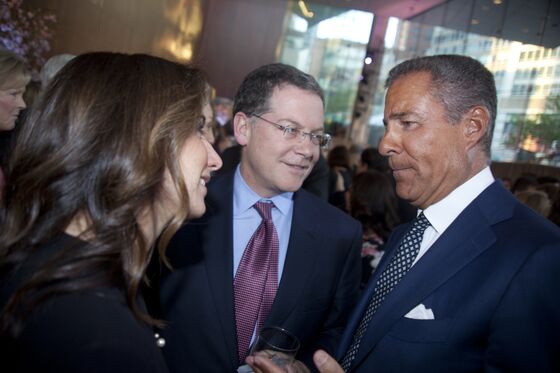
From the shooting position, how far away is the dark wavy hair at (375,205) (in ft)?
10.8

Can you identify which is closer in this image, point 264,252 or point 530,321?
point 530,321

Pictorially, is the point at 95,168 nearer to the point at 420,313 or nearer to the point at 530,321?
the point at 420,313

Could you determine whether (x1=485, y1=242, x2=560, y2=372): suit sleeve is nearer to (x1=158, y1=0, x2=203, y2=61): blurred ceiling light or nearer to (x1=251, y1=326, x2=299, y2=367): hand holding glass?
(x1=251, y1=326, x2=299, y2=367): hand holding glass

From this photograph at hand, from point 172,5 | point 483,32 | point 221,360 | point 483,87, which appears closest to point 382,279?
point 221,360

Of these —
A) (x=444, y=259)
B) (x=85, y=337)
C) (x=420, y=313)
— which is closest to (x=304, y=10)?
(x=444, y=259)

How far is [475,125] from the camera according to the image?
161 centimetres

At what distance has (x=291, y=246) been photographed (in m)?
1.94

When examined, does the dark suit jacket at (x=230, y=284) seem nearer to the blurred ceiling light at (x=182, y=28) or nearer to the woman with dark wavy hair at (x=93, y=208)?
the woman with dark wavy hair at (x=93, y=208)

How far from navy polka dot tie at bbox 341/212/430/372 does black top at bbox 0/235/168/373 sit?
2.94ft

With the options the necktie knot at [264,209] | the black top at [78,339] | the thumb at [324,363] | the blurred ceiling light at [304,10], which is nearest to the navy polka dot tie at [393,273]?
the thumb at [324,363]

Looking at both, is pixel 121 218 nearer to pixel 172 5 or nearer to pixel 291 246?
pixel 291 246

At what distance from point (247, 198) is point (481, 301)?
1.06 meters

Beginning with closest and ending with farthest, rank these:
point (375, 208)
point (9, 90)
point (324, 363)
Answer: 1. point (324, 363)
2. point (9, 90)
3. point (375, 208)

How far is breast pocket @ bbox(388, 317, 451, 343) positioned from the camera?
1339 millimetres
